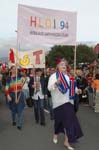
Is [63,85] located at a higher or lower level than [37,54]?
lower

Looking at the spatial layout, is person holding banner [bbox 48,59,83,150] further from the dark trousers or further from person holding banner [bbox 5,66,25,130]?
the dark trousers

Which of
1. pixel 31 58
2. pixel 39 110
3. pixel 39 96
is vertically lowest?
pixel 39 110

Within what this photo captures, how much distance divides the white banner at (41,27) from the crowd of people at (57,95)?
0.86 metres

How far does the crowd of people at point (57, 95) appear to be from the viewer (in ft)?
28.8

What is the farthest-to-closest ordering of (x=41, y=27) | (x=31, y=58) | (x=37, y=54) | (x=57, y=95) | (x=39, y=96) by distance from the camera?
1. (x=31, y=58)
2. (x=37, y=54)
3. (x=39, y=96)
4. (x=41, y=27)
5. (x=57, y=95)

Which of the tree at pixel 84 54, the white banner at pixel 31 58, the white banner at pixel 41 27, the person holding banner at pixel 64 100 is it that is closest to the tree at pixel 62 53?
the tree at pixel 84 54

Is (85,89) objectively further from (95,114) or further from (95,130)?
(95,130)

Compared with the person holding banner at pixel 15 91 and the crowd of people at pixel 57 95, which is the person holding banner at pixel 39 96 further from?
the person holding banner at pixel 15 91

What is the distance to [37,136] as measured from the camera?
1027cm

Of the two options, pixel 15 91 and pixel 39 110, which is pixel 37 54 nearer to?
pixel 39 110

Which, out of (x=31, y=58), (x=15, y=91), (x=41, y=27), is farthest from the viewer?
(x=31, y=58)

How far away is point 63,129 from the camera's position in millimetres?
9102

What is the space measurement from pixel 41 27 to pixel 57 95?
11.6 feet

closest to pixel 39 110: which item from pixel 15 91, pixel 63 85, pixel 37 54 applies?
pixel 15 91
